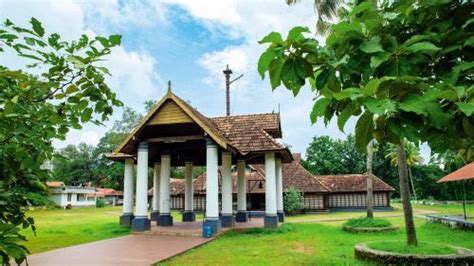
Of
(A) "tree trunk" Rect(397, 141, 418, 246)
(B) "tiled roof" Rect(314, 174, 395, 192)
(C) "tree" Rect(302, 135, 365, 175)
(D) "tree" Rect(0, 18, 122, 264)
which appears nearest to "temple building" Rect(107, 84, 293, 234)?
(A) "tree trunk" Rect(397, 141, 418, 246)

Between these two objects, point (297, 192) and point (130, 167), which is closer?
point (130, 167)

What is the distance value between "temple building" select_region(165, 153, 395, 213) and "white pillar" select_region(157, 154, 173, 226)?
14.3 metres

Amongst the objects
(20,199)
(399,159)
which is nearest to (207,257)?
(399,159)

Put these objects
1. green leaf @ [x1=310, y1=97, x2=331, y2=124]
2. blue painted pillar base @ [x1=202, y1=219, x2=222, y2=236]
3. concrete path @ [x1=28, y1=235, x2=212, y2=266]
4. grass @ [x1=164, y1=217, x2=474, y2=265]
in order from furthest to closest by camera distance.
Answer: blue painted pillar base @ [x1=202, y1=219, x2=222, y2=236] → grass @ [x1=164, y1=217, x2=474, y2=265] → concrete path @ [x1=28, y1=235, x2=212, y2=266] → green leaf @ [x1=310, y1=97, x2=331, y2=124]

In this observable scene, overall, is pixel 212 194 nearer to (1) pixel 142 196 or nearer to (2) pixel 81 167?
(1) pixel 142 196

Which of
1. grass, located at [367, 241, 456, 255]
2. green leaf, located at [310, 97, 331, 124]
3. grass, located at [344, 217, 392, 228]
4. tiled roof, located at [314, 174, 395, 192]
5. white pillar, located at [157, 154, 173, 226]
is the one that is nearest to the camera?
green leaf, located at [310, 97, 331, 124]

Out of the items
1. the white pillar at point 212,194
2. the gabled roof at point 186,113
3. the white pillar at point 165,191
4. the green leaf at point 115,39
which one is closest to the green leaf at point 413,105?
the green leaf at point 115,39

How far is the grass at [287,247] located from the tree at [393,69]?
737cm

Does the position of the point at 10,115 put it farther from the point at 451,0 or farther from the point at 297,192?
the point at 297,192

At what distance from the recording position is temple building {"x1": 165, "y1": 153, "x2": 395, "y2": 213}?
1281 inches

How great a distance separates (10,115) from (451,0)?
7.23ft

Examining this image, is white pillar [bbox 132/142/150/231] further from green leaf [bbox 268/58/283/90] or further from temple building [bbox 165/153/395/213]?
temple building [bbox 165/153/395/213]

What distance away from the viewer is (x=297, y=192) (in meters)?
30.8

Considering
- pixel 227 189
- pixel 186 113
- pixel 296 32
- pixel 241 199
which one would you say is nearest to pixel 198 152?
pixel 241 199
